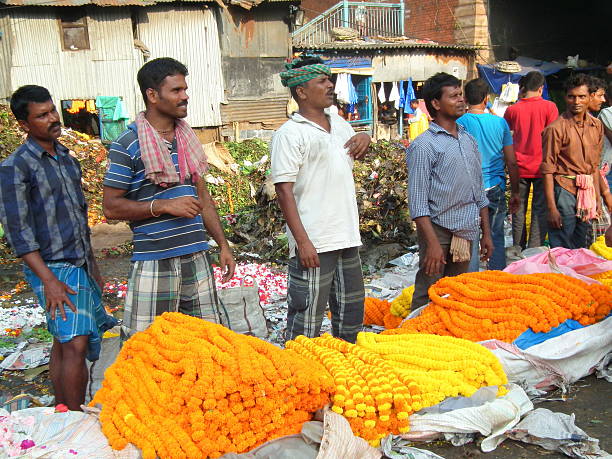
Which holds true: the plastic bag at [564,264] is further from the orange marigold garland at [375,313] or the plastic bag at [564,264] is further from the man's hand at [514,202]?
the man's hand at [514,202]

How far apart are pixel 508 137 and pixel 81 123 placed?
15.4 meters

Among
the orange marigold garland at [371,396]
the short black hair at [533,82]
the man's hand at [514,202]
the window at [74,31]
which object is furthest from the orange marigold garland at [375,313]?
the window at [74,31]

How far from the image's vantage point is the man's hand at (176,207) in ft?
9.68

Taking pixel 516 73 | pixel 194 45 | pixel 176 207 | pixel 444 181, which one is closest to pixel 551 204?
pixel 444 181

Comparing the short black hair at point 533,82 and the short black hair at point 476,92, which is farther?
the short black hair at point 533,82

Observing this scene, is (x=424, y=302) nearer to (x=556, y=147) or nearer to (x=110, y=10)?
(x=556, y=147)

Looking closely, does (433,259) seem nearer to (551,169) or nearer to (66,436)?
(551,169)

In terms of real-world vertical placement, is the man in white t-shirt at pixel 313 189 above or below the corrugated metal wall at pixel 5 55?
below

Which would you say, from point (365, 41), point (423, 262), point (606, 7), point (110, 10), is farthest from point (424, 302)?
point (606, 7)

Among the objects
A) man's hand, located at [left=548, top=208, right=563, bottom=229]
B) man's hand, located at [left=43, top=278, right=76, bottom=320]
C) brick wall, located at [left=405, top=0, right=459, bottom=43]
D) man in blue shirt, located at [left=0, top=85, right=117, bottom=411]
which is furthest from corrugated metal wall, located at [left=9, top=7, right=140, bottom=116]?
man's hand, located at [left=43, top=278, right=76, bottom=320]

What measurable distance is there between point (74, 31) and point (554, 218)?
1573 centimetres

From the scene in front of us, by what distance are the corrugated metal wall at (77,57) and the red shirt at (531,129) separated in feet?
44.6

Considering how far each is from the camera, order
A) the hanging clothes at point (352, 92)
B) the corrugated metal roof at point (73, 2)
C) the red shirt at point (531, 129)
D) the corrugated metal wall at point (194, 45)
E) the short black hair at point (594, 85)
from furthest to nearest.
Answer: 1. the hanging clothes at point (352, 92)
2. the corrugated metal wall at point (194, 45)
3. the corrugated metal roof at point (73, 2)
4. the red shirt at point (531, 129)
5. the short black hair at point (594, 85)

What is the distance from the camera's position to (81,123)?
1786 centimetres
